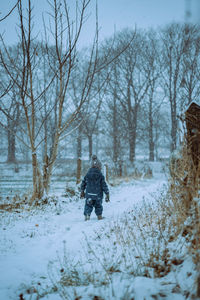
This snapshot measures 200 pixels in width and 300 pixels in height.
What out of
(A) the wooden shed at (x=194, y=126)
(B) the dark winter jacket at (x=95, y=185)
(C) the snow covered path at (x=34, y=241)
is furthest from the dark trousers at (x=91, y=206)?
(A) the wooden shed at (x=194, y=126)

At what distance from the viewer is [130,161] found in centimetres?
1755

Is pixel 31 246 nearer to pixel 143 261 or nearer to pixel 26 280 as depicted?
pixel 26 280

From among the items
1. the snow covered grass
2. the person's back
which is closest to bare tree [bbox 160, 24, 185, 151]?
the person's back

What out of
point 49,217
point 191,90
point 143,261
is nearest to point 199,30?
point 191,90

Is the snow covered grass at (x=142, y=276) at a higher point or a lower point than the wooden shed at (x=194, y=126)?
lower

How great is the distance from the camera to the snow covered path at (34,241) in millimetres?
2957

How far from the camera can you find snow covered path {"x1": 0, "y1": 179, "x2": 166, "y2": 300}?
2.96m

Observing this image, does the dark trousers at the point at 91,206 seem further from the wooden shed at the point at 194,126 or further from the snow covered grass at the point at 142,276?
the wooden shed at the point at 194,126

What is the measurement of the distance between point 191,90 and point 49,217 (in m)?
13.8

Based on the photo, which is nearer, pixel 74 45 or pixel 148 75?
pixel 74 45

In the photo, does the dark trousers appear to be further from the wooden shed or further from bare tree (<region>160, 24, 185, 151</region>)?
bare tree (<region>160, 24, 185, 151</region>)

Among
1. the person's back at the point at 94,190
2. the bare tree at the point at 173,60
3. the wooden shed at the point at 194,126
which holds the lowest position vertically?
the person's back at the point at 94,190

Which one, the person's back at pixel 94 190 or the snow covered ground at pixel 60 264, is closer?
the snow covered ground at pixel 60 264

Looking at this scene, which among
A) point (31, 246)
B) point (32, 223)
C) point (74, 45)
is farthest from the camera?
point (32, 223)
